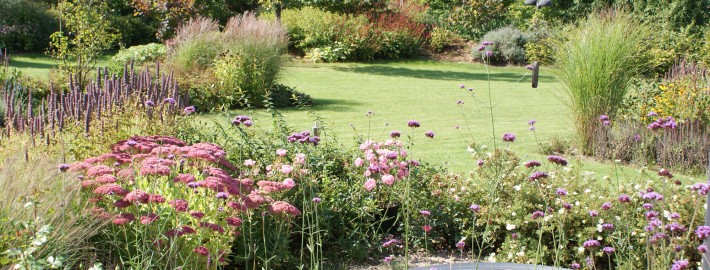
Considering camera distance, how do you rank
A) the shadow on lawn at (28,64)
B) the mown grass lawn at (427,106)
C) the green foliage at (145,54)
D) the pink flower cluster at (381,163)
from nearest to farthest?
the pink flower cluster at (381,163), the mown grass lawn at (427,106), the green foliage at (145,54), the shadow on lawn at (28,64)

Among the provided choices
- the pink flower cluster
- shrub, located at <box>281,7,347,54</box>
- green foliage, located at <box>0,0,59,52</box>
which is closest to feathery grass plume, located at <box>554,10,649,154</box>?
the pink flower cluster

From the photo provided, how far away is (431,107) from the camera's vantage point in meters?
12.8

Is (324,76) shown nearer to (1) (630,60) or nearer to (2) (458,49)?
(2) (458,49)

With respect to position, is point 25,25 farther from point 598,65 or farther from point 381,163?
point 381,163

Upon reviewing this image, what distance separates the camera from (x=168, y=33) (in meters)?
19.0

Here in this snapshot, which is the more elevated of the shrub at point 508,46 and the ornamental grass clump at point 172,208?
the shrub at point 508,46

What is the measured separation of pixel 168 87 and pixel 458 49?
15.4m

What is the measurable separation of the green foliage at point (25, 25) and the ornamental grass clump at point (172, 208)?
53.4ft

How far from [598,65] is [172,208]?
5.62m

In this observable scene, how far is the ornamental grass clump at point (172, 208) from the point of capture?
11.6 ft

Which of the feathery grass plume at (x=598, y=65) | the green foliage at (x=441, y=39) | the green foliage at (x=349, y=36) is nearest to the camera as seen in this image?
the feathery grass plume at (x=598, y=65)

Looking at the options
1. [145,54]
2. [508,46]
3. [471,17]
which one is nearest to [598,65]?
[145,54]

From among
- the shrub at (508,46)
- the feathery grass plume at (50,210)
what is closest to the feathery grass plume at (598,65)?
the feathery grass plume at (50,210)

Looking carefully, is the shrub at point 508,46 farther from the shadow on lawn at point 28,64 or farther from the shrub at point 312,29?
the shadow on lawn at point 28,64
